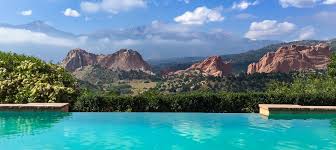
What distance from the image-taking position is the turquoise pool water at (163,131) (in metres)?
13.1

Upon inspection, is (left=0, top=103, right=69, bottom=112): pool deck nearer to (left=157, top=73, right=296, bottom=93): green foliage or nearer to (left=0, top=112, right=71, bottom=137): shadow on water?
(left=0, top=112, right=71, bottom=137): shadow on water

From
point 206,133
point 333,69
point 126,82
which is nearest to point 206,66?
point 126,82

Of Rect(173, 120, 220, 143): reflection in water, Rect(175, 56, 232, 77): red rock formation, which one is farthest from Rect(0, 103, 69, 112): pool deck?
Rect(175, 56, 232, 77): red rock formation

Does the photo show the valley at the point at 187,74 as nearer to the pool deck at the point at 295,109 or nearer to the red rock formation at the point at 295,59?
the red rock formation at the point at 295,59

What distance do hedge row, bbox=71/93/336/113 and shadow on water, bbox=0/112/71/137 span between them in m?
2.10

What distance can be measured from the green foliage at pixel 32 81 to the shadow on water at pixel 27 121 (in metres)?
2.70

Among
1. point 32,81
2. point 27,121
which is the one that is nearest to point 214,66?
point 32,81

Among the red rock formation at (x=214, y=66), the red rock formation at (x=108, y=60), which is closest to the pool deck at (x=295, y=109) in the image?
the red rock formation at (x=214, y=66)

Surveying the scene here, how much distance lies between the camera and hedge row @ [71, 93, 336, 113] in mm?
22625

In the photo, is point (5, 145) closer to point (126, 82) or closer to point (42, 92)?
point (42, 92)

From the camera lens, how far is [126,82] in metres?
95.8

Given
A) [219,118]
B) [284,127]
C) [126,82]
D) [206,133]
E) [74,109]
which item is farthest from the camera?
[126,82]

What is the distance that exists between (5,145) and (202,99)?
473 inches

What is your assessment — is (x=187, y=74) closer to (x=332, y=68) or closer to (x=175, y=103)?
(x=332, y=68)
